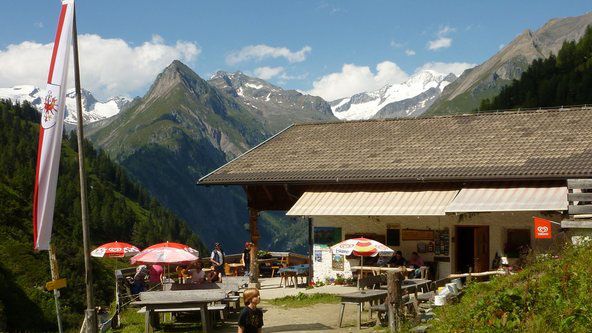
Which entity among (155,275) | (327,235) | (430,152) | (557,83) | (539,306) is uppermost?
(557,83)

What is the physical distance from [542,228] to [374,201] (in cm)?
495

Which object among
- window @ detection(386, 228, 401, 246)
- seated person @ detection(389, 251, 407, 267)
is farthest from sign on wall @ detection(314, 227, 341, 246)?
seated person @ detection(389, 251, 407, 267)

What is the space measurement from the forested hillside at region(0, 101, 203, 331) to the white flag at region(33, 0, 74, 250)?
19977 millimetres

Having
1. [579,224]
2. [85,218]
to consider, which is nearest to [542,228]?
[579,224]

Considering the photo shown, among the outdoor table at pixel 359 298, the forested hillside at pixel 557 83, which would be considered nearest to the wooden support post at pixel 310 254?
the outdoor table at pixel 359 298

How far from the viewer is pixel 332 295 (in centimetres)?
1909

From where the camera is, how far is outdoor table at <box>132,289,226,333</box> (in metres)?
13.2

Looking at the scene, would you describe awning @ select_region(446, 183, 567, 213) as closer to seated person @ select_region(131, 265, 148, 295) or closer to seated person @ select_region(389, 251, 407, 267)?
seated person @ select_region(389, 251, 407, 267)

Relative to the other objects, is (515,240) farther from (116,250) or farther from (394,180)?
(116,250)

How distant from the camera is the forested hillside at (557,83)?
86.6m

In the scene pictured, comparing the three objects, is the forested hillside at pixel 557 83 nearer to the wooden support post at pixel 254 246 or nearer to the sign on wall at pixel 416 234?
the wooden support post at pixel 254 246

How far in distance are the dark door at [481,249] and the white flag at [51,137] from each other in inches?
542

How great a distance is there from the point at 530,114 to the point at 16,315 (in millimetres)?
26712

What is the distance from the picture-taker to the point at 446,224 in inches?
835
